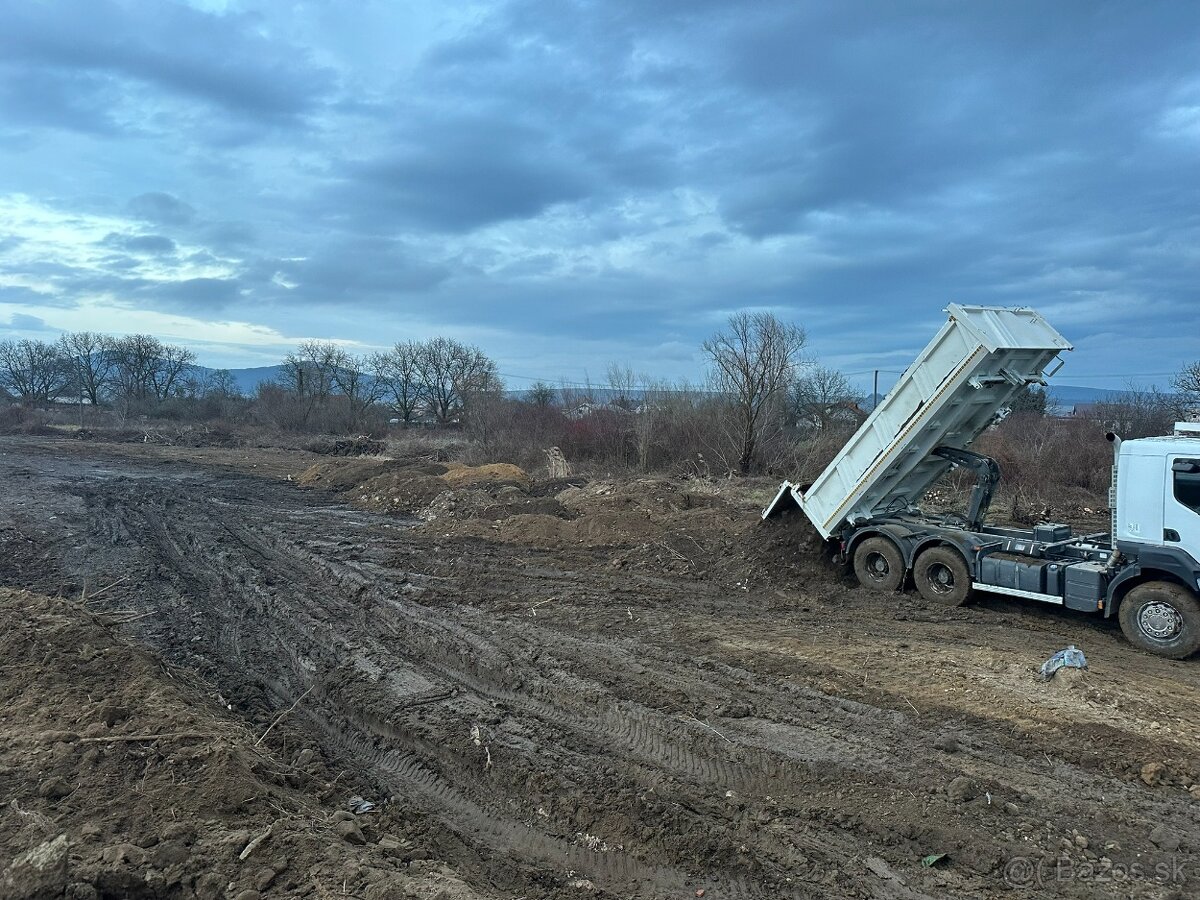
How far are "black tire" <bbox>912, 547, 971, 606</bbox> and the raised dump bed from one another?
3.63 ft

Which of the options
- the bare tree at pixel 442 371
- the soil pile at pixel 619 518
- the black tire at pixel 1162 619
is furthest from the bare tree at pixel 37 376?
the black tire at pixel 1162 619

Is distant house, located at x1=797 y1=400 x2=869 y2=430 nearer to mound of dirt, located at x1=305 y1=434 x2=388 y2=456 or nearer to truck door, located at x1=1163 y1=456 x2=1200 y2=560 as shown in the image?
truck door, located at x1=1163 y1=456 x2=1200 y2=560

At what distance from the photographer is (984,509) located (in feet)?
33.5

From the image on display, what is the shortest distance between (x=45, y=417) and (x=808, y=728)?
70.7m

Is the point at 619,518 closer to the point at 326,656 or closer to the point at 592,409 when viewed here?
the point at 326,656

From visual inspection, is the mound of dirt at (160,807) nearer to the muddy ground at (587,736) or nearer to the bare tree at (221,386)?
the muddy ground at (587,736)

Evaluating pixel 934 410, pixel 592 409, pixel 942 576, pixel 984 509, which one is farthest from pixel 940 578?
pixel 592 409

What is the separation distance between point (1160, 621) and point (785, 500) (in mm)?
5117

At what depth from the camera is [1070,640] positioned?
27.4 feet

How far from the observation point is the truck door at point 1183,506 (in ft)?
24.6

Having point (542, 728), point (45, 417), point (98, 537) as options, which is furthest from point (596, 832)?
point (45, 417)

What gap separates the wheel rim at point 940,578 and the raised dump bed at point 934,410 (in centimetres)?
120

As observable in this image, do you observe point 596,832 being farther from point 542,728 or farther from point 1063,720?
point 1063,720

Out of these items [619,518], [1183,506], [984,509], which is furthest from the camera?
[619,518]
